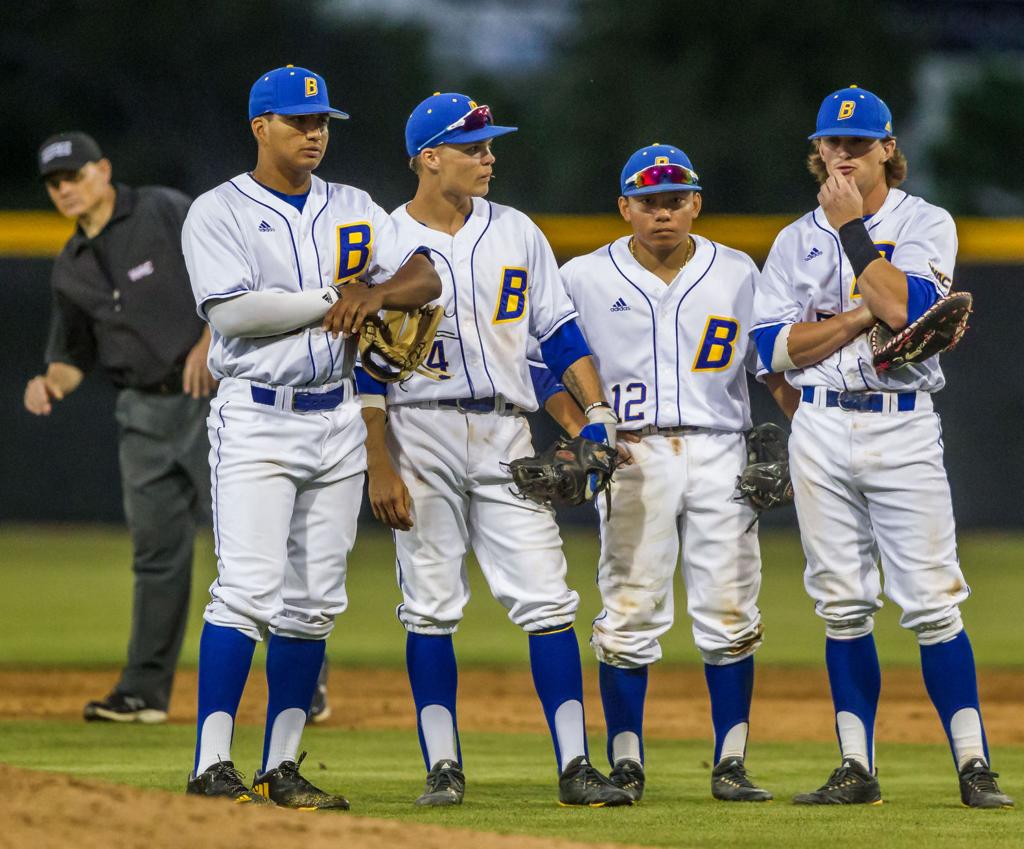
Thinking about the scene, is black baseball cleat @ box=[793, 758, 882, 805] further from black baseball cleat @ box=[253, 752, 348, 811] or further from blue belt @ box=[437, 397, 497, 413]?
blue belt @ box=[437, 397, 497, 413]

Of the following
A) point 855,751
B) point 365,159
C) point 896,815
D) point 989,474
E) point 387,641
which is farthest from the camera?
point 365,159

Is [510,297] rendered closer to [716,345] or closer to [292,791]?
[716,345]

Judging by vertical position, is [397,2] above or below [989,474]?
above

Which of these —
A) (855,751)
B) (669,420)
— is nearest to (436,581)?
(669,420)

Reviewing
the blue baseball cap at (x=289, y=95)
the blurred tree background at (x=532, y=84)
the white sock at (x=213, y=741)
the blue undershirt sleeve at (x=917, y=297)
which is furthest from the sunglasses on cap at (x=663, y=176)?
the blurred tree background at (x=532, y=84)

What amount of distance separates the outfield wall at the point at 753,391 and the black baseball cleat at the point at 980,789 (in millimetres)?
8200

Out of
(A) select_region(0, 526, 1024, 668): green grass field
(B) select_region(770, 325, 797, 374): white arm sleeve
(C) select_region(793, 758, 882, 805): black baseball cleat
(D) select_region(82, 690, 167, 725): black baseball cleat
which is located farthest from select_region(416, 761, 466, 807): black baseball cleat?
(A) select_region(0, 526, 1024, 668): green grass field

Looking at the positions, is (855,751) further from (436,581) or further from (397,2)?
(397,2)

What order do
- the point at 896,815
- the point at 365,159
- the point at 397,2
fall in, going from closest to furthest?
the point at 896,815 < the point at 365,159 < the point at 397,2

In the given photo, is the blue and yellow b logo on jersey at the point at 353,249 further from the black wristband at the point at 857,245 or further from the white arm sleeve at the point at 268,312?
the black wristband at the point at 857,245

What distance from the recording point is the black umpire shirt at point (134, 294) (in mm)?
6336

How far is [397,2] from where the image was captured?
25.4 meters

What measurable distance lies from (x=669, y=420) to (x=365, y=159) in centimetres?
1793

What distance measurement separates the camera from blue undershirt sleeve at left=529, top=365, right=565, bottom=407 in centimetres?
486
